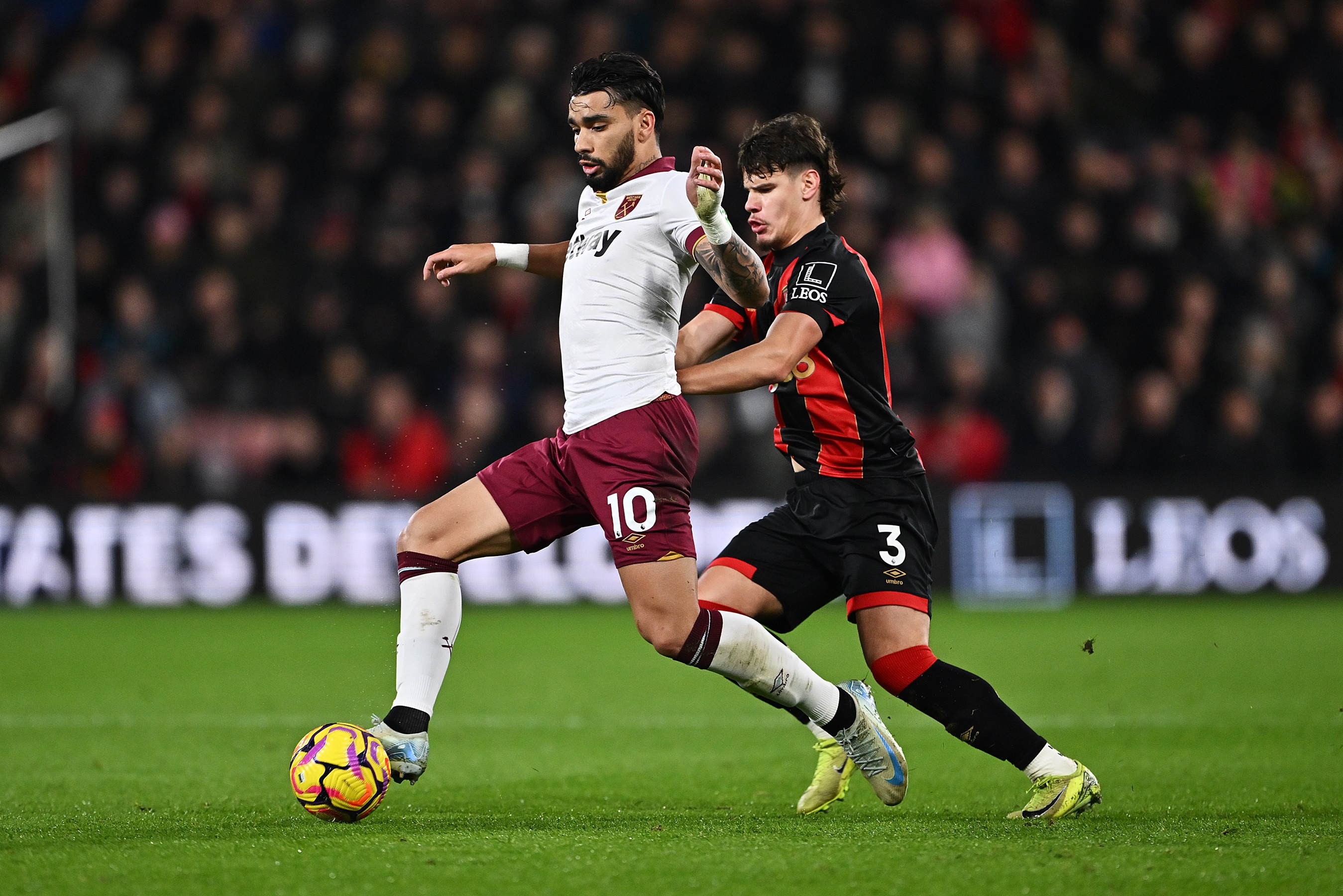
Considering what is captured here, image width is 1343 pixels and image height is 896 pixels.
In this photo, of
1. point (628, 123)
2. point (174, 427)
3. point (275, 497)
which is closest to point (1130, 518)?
point (275, 497)

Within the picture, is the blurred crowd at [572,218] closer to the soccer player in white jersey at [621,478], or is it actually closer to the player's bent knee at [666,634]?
the soccer player in white jersey at [621,478]

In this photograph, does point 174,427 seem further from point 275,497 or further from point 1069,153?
point 1069,153

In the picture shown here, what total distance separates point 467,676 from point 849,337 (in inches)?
183

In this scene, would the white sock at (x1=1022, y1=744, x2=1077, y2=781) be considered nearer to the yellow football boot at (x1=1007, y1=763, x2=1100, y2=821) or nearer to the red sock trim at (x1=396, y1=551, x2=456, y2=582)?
the yellow football boot at (x1=1007, y1=763, x2=1100, y2=821)

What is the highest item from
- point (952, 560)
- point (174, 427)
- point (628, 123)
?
point (628, 123)

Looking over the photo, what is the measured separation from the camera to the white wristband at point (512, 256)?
532 cm

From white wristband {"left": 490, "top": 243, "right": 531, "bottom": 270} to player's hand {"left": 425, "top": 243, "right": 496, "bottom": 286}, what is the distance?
64 mm

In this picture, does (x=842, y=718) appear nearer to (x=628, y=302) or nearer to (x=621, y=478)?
(x=621, y=478)

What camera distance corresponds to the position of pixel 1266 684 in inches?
328

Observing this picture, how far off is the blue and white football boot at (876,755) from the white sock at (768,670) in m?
0.09

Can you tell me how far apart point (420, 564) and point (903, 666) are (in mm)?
1478

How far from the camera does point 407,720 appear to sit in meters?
4.82

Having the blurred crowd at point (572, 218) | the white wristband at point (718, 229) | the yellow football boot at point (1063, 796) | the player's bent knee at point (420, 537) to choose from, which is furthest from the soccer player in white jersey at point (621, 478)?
the blurred crowd at point (572, 218)

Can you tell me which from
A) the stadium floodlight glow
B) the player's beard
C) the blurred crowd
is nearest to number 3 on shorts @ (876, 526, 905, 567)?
the player's beard
